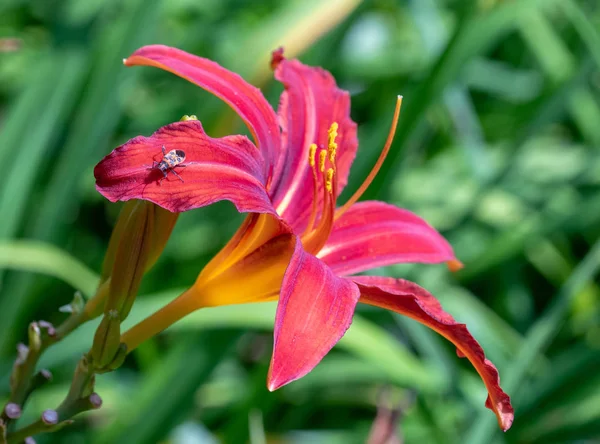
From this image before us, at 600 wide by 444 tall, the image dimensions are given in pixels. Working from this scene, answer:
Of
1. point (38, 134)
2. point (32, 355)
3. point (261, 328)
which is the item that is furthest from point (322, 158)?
point (38, 134)

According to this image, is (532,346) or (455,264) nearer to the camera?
(455,264)

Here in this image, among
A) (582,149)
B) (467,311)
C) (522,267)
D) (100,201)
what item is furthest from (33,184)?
(582,149)

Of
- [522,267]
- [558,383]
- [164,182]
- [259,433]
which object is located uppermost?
[164,182]

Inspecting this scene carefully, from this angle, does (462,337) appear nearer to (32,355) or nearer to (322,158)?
(322,158)

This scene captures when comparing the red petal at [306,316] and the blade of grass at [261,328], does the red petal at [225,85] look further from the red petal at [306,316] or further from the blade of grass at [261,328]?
the blade of grass at [261,328]

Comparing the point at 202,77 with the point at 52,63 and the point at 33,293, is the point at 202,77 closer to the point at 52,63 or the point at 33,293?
the point at 52,63

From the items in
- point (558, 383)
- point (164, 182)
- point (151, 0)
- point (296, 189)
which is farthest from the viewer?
point (558, 383)
